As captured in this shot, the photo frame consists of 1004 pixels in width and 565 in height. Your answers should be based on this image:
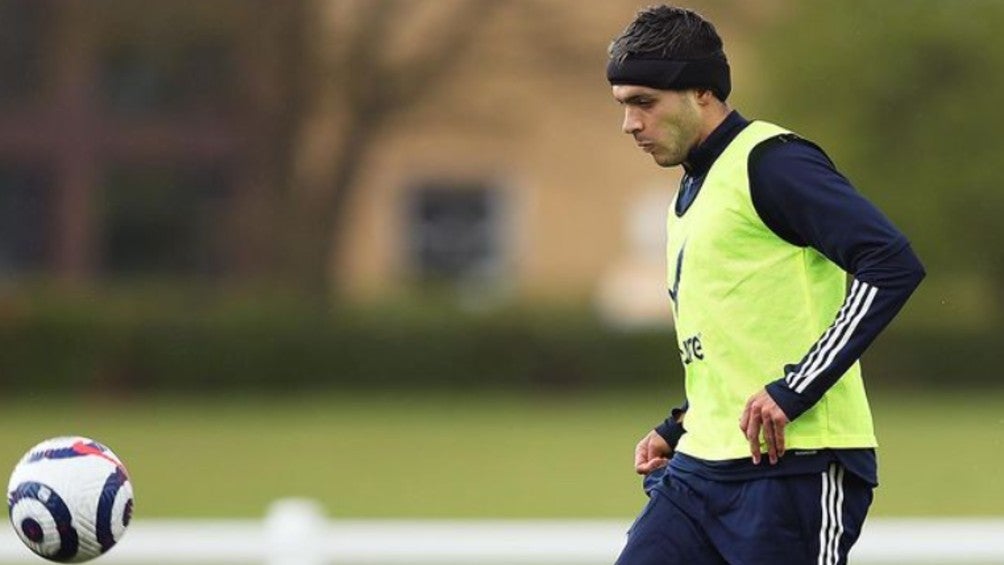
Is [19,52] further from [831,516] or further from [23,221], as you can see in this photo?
[831,516]

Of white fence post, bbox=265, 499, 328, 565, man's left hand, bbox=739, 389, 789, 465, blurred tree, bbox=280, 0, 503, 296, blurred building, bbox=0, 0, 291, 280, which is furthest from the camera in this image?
blurred building, bbox=0, 0, 291, 280

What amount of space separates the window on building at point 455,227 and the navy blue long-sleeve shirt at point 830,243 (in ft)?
123

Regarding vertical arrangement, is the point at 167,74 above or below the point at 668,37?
above

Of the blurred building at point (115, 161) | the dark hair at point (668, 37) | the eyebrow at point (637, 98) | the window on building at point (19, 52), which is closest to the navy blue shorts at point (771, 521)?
the eyebrow at point (637, 98)

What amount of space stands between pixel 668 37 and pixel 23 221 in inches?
1517

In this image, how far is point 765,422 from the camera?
5418mm

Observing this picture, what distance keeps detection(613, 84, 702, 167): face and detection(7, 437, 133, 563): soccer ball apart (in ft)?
5.82

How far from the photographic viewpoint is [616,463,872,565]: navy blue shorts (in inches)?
219

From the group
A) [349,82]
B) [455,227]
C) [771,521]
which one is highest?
[349,82]

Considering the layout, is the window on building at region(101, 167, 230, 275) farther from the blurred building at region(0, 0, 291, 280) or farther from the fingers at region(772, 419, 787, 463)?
the fingers at region(772, 419, 787, 463)

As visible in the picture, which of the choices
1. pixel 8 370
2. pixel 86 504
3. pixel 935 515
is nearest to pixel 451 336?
pixel 8 370

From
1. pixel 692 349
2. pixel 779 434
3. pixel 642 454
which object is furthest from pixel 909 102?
pixel 779 434

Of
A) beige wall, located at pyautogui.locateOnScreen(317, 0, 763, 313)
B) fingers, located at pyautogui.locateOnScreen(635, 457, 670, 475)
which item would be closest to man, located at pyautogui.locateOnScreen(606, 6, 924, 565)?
fingers, located at pyautogui.locateOnScreen(635, 457, 670, 475)

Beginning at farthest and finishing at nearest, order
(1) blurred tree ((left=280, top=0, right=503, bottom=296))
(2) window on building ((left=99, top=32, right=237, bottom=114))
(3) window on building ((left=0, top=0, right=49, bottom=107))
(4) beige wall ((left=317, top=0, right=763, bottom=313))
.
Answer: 1. (4) beige wall ((left=317, top=0, right=763, bottom=313))
2. (3) window on building ((left=0, top=0, right=49, bottom=107))
3. (2) window on building ((left=99, top=32, right=237, bottom=114))
4. (1) blurred tree ((left=280, top=0, right=503, bottom=296))
